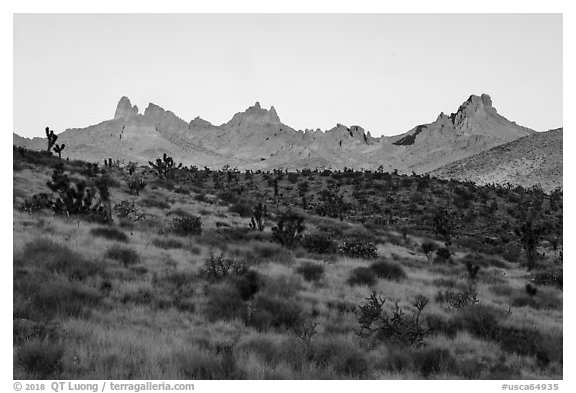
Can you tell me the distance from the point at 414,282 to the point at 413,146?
140m

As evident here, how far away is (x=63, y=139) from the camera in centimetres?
16488

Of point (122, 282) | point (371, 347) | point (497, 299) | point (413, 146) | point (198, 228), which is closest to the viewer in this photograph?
point (371, 347)

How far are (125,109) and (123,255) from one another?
181 m

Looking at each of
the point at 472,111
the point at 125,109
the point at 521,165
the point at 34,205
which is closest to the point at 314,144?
the point at 472,111

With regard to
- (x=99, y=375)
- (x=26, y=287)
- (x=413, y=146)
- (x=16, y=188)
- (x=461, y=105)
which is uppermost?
(x=461, y=105)

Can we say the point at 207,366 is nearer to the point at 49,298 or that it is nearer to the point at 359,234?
the point at 49,298

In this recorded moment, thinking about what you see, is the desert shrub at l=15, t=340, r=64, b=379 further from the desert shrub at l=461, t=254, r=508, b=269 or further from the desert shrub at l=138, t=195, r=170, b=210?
the desert shrub at l=138, t=195, r=170, b=210

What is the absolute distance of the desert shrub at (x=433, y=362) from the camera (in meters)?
7.04

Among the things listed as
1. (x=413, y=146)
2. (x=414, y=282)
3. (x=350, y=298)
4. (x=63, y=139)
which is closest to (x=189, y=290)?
(x=350, y=298)

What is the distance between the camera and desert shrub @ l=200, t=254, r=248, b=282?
1085 centimetres

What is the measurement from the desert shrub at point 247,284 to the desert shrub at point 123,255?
279 cm

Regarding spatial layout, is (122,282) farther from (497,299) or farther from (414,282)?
(497,299)

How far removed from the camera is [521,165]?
247 feet

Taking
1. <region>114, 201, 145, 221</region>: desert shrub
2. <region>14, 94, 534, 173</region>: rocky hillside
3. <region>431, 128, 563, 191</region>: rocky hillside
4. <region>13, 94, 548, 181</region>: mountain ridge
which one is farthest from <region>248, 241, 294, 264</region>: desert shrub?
<region>14, 94, 534, 173</region>: rocky hillside
